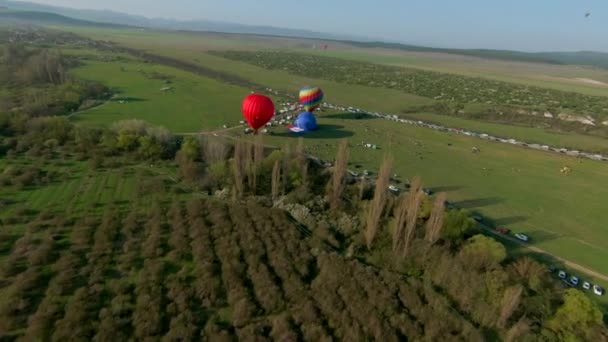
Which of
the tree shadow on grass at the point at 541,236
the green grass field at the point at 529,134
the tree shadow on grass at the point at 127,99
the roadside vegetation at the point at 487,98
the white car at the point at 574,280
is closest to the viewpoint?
the white car at the point at 574,280

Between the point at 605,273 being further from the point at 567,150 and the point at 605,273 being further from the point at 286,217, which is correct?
the point at 567,150

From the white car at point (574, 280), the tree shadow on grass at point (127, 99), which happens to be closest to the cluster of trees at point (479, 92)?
the tree shadow on grass at point (127, 99)

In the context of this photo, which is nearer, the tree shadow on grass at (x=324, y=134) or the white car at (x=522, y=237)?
the white car at (x=522, y=237)

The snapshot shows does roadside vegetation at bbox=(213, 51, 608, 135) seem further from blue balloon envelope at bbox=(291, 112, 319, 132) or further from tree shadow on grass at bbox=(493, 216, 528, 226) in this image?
tree shadow on grass at bbox=(493, 216, 528, 226)

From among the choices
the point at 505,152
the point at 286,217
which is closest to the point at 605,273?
the point at 286,217

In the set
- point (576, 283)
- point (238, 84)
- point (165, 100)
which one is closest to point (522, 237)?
point (576, 283)

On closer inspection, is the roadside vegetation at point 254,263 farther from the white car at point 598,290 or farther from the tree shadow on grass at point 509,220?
the tree shadow on grass at point 509,220

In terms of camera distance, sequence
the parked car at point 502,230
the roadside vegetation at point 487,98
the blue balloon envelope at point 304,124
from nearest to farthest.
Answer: the parked car at point 502,230, the blue balloon envelope at point 304,124, the roadside vegetation at point 487,98
